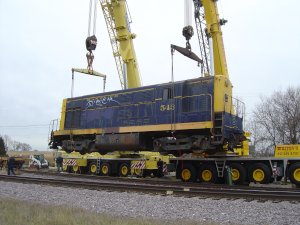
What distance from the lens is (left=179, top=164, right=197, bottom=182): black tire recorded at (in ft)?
55.3

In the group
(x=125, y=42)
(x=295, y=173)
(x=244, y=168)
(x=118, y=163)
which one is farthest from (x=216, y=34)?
(x=295, y=173)

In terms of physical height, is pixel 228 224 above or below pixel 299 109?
below

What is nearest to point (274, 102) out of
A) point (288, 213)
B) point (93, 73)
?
point (93, 73)

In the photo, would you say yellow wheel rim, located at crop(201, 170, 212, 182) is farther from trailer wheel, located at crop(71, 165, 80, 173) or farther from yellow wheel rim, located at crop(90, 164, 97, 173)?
trailer wheel, located at crop(71, 165, 80, 173)

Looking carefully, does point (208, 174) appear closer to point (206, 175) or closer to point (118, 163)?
point (206, 175)

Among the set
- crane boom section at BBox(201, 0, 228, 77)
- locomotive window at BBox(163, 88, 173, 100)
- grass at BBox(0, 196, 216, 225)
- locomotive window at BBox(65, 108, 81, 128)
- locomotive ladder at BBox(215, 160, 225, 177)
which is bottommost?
grass at BBox(0, 196, 216, 225)

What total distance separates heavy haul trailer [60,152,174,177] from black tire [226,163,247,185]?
299cm

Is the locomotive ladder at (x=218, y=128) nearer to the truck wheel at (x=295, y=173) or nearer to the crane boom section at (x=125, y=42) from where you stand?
the truck wheel at (x=295, y=173)

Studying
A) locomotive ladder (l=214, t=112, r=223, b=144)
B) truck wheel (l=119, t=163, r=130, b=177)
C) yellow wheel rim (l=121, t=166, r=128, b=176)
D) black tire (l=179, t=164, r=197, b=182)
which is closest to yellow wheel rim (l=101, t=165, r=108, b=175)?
truck wheel (l=119, t=163, r=130, b=177)

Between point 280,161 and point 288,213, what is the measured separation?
666 centimetres

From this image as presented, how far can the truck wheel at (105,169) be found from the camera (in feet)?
66.7

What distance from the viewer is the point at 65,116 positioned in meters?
22.9

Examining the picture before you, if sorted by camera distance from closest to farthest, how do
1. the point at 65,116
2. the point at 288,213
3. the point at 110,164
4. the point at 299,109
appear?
the point at 288,213 → the point at 110,164 → the point at 65,116 → the point at 299,109

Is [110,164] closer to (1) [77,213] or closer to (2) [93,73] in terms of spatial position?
(2) [93,73]
